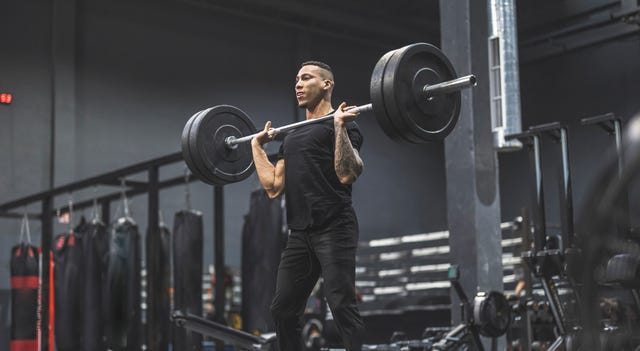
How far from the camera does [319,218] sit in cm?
322

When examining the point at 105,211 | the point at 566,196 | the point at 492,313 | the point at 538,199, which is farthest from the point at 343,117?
the point at 105,211

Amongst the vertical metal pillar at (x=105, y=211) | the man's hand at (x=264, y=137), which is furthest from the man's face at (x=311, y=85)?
the vertical metal pillar at (x=105, y=211)

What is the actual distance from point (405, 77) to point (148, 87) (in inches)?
305

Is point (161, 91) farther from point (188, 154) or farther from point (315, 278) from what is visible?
point (315, 278)

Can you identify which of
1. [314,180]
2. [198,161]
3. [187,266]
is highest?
[198,161]

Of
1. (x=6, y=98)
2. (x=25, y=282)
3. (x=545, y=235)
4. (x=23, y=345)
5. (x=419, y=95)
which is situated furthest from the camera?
(x=6, y=98)

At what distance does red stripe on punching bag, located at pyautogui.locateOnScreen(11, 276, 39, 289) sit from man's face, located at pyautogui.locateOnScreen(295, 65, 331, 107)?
5025mm

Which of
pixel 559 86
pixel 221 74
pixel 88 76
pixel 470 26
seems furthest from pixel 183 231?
pixel 559 86

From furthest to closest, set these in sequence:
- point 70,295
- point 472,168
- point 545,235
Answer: point 70,295 < point 545,235 < point 472,168

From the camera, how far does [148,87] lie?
1059cm

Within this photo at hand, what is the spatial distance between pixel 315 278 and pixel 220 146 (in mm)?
1064

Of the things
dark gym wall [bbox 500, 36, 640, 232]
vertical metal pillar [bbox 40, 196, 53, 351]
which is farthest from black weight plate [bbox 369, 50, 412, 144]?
dark gym wall [bbox 500, 36, 640, 232]

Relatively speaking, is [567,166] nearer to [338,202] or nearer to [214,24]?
[338,202]

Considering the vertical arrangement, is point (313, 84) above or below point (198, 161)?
above
